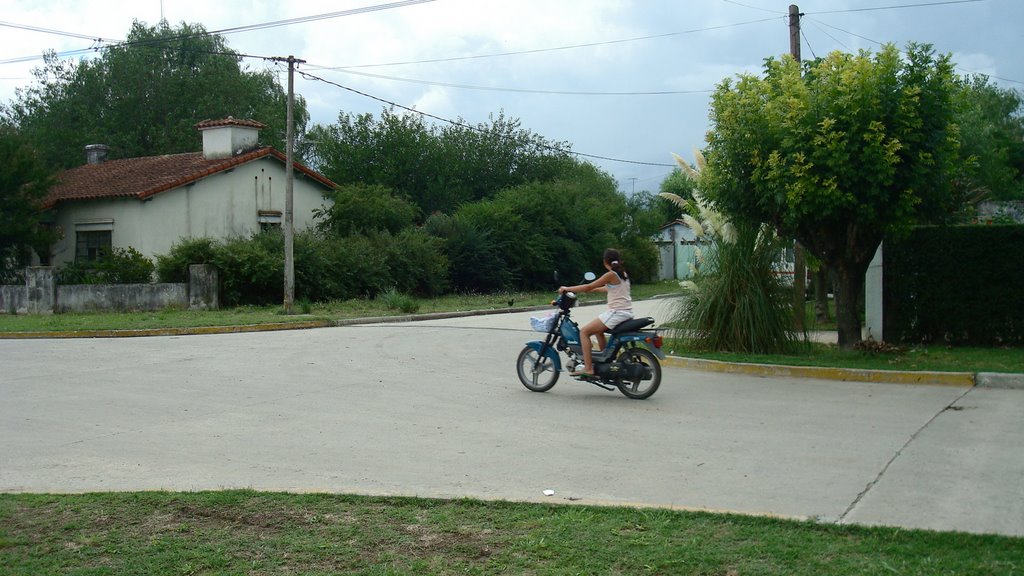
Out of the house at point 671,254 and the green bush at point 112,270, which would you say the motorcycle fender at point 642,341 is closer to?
the green bush at point 112,270

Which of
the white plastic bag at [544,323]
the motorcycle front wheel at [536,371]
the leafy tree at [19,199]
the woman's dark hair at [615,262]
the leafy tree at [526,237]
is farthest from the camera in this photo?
the leafy tree at [526,237]

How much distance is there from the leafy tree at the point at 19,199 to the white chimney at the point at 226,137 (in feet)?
19.2

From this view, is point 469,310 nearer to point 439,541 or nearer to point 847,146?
point 847,146

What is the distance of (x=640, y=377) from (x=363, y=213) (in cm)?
2595

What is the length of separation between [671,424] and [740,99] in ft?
23.3

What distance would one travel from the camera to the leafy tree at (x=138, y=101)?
175 feet

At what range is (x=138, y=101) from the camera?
54.7 metres

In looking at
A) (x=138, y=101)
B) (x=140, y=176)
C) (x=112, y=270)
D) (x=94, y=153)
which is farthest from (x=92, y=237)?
(x=138, y=101)

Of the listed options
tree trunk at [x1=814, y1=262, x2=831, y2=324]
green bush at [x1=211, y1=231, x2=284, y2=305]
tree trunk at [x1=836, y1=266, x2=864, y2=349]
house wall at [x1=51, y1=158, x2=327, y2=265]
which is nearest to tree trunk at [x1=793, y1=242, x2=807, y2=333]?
tree trunk at [x1=836, y1=266, x2=864, y2=349]

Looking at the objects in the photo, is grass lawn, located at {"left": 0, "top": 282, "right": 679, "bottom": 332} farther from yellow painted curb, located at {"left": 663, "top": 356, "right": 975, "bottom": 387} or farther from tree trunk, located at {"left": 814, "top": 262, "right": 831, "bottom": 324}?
yellow painted curb, located at {"left": 663, "top": 356, "right": 975, "bottom": 387}

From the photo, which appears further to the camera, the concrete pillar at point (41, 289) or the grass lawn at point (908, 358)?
the concrete pillar at point (41, 289)

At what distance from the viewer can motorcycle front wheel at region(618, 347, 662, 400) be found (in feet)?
35.9

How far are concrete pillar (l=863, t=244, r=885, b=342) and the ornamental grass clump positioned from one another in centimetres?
181

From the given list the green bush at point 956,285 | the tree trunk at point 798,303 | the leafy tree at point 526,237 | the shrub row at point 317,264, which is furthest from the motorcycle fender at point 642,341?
the leafy tree at point 526,237
